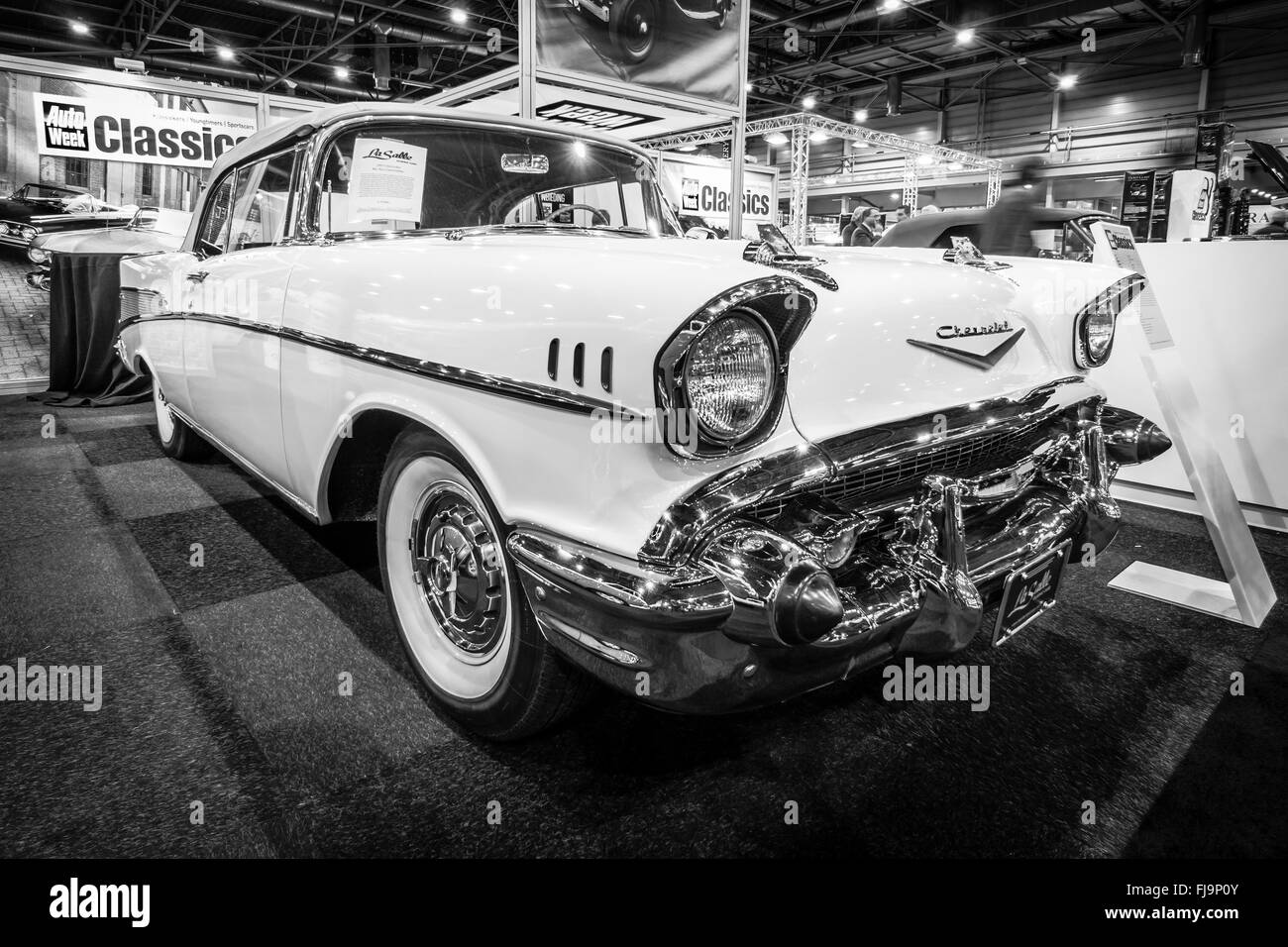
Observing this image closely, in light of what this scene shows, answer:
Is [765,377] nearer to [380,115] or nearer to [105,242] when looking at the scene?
[380,115]

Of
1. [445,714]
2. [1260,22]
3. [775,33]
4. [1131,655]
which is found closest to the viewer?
[445,714]

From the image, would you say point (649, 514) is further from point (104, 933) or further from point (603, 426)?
point (104, 933)

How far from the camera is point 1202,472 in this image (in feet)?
8.32

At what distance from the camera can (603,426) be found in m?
1.32

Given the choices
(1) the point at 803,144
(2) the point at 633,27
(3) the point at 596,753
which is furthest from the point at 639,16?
(1) the point at 803,144

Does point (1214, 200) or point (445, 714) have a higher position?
point (1214, 200)

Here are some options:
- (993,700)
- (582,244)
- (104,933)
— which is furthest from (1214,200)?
(104,933)

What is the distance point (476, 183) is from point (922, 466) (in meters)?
1.69

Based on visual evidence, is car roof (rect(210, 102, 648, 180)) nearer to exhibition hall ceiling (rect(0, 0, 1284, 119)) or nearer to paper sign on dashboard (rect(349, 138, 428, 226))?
paper sign on dashboard (rect(349, 138, 428, 226))

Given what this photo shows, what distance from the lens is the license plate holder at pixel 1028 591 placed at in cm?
162

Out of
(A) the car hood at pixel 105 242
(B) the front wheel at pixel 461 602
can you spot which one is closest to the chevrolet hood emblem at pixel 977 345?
(B) the front wheel at pixel 461 602

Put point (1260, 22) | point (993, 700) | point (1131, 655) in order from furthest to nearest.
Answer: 1. point (1260, 22)
2. point (1131, 655)
3. point (993, 700)

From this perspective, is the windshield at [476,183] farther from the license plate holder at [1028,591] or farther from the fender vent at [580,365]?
the license plate holder at [1028,591]

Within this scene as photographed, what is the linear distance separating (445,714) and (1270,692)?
2.16m
